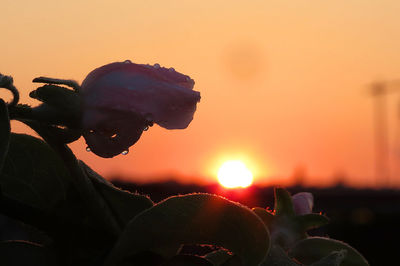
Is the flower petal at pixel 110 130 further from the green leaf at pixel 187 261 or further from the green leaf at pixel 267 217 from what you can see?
the green leaf at pixel 267 217

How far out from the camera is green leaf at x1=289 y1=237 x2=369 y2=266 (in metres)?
0.78

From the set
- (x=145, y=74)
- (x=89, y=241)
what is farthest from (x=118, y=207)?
(x=145, y=74)

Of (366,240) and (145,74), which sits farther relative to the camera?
(366,240)

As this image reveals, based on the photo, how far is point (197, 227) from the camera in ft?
2.06

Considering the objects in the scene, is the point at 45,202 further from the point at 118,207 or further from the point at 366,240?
the point at 366,240

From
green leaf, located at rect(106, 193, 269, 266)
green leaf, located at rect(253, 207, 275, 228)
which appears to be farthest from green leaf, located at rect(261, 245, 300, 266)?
green leaf, located at rect(253, 207, 275, 228)

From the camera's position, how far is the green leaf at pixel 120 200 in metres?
0.69

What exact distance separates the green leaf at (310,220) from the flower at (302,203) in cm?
3

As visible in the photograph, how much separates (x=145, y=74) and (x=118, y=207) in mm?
152

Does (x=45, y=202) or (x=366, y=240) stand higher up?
(x=45, y=202)

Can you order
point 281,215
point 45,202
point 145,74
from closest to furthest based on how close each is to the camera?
1. point 145,74
2. point 45,202
3. point 281,215

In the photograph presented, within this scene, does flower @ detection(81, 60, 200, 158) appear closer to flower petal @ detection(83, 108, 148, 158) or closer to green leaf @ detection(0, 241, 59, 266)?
flower petal @ detection(83, 108, 148, 158)

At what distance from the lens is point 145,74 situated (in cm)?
61

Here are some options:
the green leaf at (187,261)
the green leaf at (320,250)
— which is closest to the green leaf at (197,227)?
the green leaf at (187,261)
